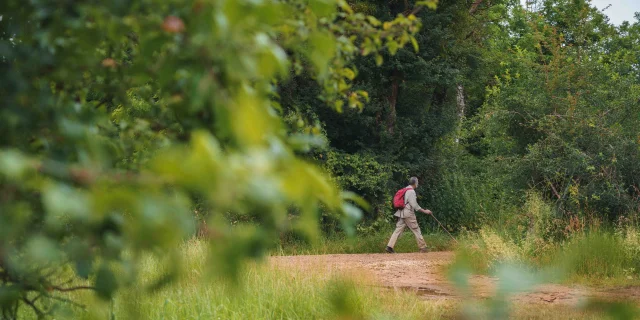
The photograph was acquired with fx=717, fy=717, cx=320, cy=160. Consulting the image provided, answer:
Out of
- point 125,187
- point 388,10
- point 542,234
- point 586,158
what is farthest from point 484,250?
point 125,187

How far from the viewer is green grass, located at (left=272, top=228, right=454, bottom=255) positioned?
15570 mm

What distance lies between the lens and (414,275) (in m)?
11.2

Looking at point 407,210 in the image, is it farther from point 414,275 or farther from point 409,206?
point 414,275

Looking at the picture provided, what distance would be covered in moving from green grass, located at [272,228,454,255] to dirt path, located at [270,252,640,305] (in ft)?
3.95

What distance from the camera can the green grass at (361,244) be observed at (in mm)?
15570

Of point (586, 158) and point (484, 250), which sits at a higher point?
point (586, 158)

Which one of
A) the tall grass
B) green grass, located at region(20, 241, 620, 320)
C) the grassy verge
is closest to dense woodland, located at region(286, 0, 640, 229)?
the grassy verge

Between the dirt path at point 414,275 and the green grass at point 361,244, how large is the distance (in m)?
1.20

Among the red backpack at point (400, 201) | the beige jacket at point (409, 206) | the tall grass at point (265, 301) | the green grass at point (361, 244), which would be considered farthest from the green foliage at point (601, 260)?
the green grass at point (361, 244)

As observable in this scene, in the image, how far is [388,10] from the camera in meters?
17.0

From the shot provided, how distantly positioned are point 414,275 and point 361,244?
477 cm

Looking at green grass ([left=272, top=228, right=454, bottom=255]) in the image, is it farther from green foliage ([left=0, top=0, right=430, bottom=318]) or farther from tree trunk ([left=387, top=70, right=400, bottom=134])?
green foliage ([left=0, top=0, right=430, bottom=318])

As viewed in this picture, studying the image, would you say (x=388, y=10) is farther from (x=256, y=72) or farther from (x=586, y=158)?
(x=256, y=72)

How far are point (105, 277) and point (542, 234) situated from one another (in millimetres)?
11925
